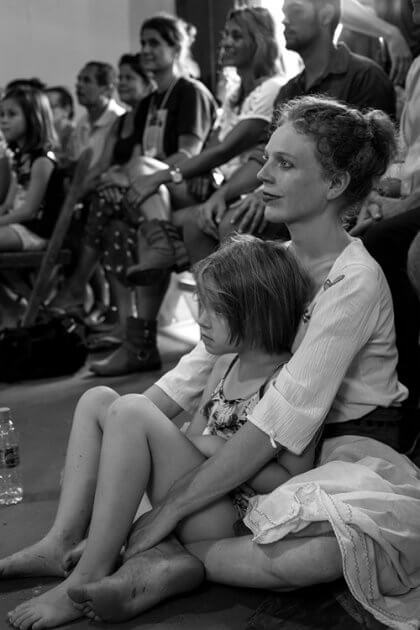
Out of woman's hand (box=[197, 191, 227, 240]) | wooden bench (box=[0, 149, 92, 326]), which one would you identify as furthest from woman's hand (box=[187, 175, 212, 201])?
wooden bench (box=[0, 149, 92, 326])

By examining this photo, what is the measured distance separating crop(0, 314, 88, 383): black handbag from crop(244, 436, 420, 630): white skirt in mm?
2232

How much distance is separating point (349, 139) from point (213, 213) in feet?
4.33

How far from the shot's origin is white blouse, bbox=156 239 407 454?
162 centimetres

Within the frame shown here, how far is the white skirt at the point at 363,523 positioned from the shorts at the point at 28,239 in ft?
9.59

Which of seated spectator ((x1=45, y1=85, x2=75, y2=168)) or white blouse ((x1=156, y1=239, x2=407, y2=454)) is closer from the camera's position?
white blouse ((x1=156, y1=239, x2=407, y2=454))

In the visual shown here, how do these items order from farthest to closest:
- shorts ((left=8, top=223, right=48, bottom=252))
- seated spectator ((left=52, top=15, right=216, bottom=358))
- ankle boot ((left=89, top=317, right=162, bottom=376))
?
1. shorts ((left=8, top=223, right=48, bottom=252))
2. seated spectator ((left=52, top=15, right=216, bottom=358))
3. ankle boot ((left=89, top=317, right=162, bottom=376))

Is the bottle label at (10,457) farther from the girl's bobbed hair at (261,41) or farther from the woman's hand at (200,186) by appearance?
the girl's bobbed hair at (261,41)

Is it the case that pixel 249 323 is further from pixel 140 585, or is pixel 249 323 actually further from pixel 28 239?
pixel 28 239

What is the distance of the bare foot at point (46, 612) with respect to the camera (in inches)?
60.4

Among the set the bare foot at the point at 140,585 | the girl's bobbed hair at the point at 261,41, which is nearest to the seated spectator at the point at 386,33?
the girl's bobbed hair at the point at 261,41

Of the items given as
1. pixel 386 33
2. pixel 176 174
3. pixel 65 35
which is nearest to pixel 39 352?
pixel 176 174

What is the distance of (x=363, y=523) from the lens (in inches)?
58.9

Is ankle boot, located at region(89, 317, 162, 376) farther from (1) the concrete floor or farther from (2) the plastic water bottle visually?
(2) the plastic water bottle

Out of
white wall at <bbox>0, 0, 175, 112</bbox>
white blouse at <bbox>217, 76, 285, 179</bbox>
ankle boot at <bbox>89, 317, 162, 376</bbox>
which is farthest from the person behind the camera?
white wall at <bbox>0, 0, 175, 112</bbox>
